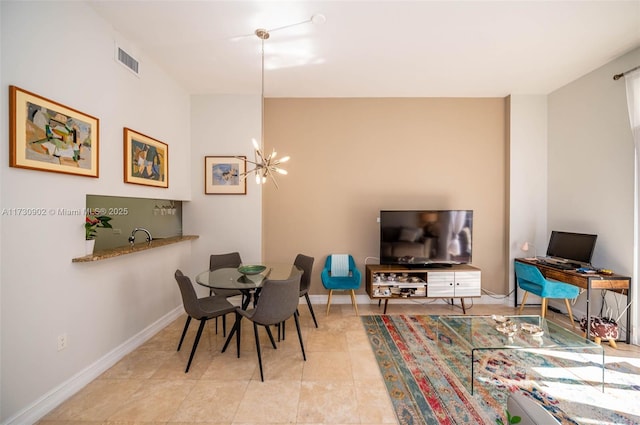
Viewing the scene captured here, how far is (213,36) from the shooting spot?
8.43 ft

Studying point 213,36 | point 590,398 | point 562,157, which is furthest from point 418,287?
point 213,36

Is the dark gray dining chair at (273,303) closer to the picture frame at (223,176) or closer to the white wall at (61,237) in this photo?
the white wall at (61,237)

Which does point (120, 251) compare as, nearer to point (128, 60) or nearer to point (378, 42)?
point (128, 60)

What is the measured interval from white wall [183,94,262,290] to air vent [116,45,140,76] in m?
1.10

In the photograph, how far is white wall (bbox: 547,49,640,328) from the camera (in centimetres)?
289

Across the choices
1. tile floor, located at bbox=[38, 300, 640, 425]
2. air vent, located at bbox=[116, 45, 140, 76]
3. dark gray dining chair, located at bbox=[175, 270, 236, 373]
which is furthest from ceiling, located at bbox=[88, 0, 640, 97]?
tile floor, located at bbox=[38, 300, 640, 425]

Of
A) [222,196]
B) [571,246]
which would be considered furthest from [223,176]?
[571,246]

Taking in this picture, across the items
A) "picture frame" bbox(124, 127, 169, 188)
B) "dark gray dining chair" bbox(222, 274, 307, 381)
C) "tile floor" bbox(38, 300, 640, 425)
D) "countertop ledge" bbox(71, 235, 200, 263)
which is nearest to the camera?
"tile floor" bbox(38, 300, 640, 425)

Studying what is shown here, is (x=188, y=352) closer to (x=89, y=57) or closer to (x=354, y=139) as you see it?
(x=89, y=57)

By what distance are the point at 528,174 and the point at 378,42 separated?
296 cm

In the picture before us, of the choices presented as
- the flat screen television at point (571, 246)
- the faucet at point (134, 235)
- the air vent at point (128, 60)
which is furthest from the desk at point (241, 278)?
the flat screen television at point (571, 246)

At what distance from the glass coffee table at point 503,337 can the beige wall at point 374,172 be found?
1.54 meters

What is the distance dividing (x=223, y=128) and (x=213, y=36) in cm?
140

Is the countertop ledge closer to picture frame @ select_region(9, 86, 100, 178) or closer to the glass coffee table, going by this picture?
picture frame @ select_region(9, 86, 100, 178)
